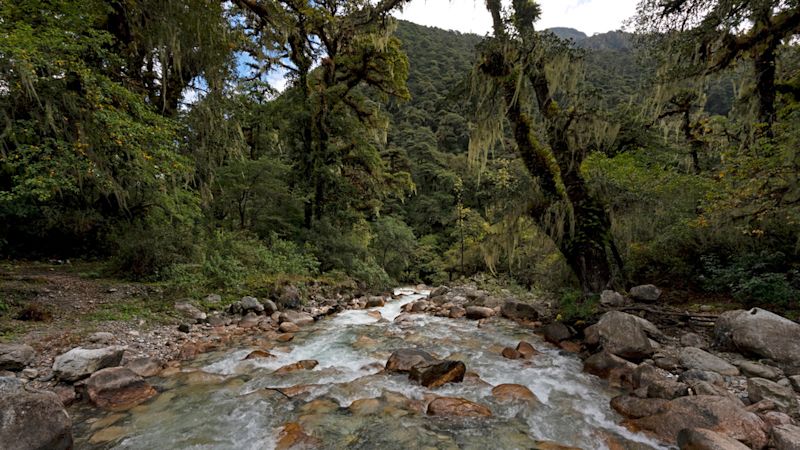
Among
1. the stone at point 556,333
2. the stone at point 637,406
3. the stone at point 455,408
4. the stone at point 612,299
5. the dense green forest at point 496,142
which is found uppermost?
the dense green forest at point 496,142

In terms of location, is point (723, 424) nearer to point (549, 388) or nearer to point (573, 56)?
point (549, 388)

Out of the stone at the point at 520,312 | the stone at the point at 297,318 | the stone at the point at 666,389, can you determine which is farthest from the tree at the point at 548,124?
the stone at the point at 297,318

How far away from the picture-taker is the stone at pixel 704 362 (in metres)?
4.56

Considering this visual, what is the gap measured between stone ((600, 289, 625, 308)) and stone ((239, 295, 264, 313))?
7.66m

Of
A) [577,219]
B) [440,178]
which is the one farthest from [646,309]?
[440,178]

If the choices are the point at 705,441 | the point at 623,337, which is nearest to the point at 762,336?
the point at 623,337

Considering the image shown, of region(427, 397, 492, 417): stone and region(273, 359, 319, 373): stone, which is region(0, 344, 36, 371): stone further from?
region(427, 397, 492, 417): stone

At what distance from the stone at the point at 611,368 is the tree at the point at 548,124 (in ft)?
7.58

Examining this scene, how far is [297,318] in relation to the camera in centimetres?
902

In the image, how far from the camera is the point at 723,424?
3402mm

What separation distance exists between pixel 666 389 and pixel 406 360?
3.32 m

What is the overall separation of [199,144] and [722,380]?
1136 centimetres

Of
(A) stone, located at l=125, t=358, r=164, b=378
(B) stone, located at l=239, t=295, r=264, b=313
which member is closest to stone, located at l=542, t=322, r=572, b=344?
(B) stone, located at l=239, t=295, r=264, b=313

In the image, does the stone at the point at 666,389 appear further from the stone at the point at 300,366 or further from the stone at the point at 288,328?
the stone at the point at 288,328
